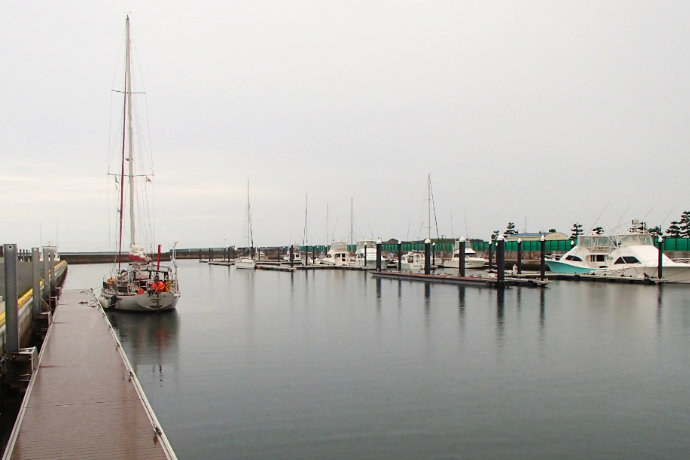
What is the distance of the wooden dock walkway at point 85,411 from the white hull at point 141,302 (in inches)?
714

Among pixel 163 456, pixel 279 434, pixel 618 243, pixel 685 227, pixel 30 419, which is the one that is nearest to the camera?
pixel 163 456

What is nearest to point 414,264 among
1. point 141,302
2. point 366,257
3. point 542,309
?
point 366,257

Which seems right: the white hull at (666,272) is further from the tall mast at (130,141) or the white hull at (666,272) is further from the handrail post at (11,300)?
the handrail post at (11,300)

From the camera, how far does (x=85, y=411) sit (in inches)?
449

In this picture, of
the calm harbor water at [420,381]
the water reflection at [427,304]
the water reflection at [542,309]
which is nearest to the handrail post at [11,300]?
the calm harbor water at [420,381]

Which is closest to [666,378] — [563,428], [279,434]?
[563,428]

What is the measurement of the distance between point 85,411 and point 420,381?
10877 millimetres

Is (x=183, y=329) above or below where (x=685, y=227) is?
below

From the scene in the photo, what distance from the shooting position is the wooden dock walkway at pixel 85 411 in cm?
948

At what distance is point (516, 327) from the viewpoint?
31.2 meters

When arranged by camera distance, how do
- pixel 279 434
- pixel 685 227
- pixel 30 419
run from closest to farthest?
pixel 30 419, pixel 279 434, pixel 685 227

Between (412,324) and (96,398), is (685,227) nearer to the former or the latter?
(412,324)

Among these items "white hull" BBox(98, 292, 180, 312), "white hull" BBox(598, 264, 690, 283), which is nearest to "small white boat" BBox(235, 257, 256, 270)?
"white hull" BBox(598, 264, 690, 283)

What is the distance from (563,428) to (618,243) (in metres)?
54.8
